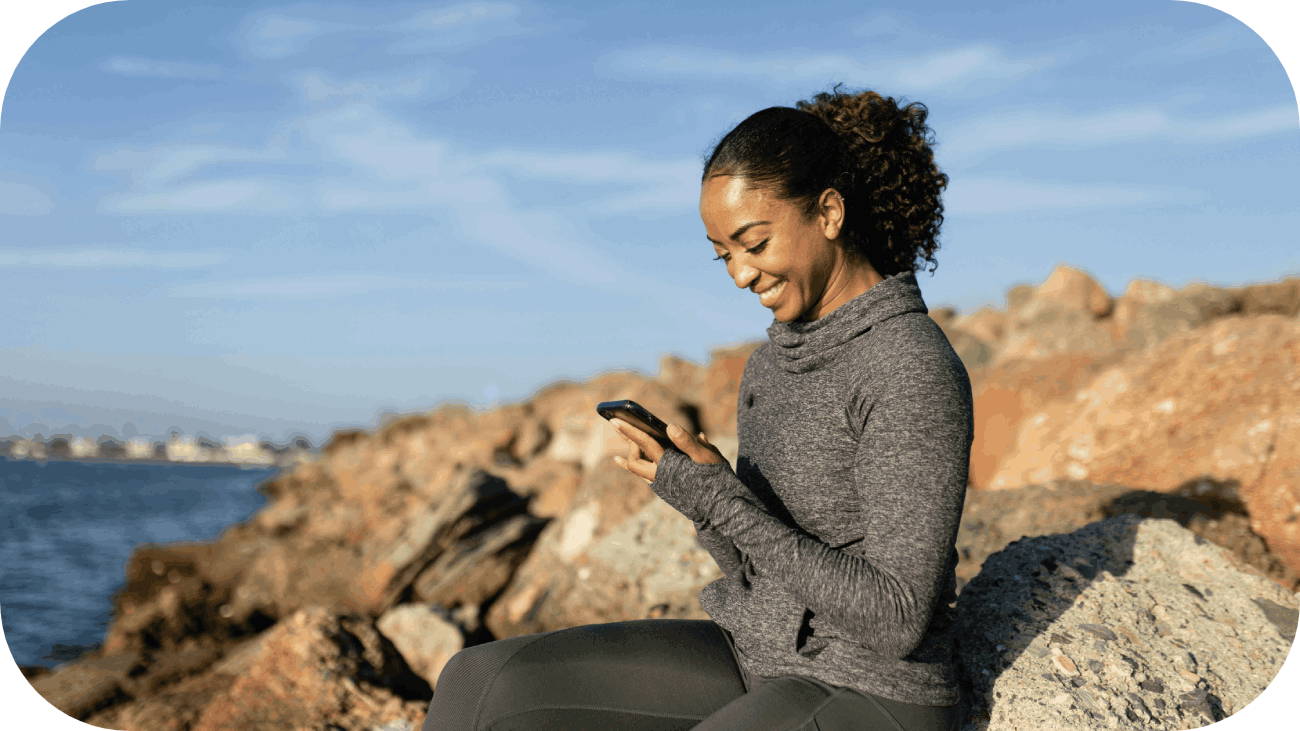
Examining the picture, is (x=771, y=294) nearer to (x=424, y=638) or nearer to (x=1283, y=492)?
(x=1283, y=492)

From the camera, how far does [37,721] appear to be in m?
3.02

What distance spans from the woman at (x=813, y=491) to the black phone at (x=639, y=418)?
0.03 metres

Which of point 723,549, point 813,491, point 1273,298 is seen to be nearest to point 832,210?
point 813,491

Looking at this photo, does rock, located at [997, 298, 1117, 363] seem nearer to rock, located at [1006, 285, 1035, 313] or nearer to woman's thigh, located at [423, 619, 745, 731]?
rock, located at [1006, 285, 1035, 313]

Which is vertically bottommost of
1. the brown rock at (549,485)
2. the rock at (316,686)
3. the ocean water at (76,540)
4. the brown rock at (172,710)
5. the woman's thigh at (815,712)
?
the ocean water at (76,540)

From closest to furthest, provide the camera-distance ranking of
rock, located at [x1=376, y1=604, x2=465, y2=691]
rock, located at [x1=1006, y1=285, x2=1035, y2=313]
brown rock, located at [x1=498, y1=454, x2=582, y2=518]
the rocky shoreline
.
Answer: the rocky shoreline, rock, located at [x1=376, y1=604, x2=465, y2=691], brown rock, located at [x1=498, y1=454, x2=582, y2=518], rock, located at [x1=1006, y1=285, x2=1035, y2=313]

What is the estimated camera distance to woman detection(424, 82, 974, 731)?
5.88ft

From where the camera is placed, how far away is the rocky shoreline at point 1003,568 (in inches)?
94.8

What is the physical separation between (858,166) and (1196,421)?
3.66m

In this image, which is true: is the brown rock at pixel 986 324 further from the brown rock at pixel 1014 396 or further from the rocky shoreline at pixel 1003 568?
the brown rock at pixel 1014 396

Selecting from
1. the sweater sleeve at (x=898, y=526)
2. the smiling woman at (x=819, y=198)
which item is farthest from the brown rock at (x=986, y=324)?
the sweater sleeve at (x=898, y=526)

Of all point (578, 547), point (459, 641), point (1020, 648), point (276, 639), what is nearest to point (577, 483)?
point (578, 547)

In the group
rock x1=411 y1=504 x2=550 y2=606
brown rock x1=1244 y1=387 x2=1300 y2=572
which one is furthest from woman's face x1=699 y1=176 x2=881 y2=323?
rock x1=411 y1=504 x2=550 y2=606

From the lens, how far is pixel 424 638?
5941 millimetres
